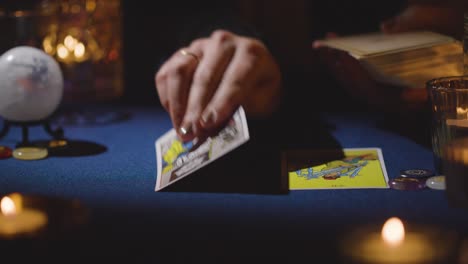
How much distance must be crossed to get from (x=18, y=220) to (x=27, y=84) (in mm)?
415

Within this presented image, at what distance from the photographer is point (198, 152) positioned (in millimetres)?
970

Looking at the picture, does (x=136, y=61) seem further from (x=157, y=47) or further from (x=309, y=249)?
(x=309, y=249)

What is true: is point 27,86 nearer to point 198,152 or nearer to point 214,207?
point 198,152

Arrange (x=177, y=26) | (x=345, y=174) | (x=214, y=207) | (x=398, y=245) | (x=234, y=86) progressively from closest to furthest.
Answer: (x=398, y=245) < (x=214, y=207) < (x=345, y=174) < (x=234, y=86) < (x=177, y=26)

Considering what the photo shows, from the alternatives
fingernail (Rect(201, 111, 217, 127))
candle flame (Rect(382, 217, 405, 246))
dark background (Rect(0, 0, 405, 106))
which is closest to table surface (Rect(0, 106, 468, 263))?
candle flame (Rect(382, 217, 405, 246))

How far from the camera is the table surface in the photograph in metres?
0.69

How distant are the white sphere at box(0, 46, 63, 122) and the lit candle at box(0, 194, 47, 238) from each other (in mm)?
324

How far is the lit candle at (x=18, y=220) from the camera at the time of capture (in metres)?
0.73

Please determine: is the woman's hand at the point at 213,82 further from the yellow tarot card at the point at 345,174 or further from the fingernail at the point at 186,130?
the yellow tarot card at the point at 345,174

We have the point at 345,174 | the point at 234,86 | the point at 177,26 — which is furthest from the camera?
the point at 177,26

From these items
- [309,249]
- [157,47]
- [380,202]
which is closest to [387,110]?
[380,202]

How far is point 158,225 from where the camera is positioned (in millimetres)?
760

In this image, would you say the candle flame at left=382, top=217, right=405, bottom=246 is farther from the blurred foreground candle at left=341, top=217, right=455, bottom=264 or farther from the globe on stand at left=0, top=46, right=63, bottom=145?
the globe on stand at left=0, top=46, right=63, bottom=145

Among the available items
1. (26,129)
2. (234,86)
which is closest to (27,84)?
(26,129)
